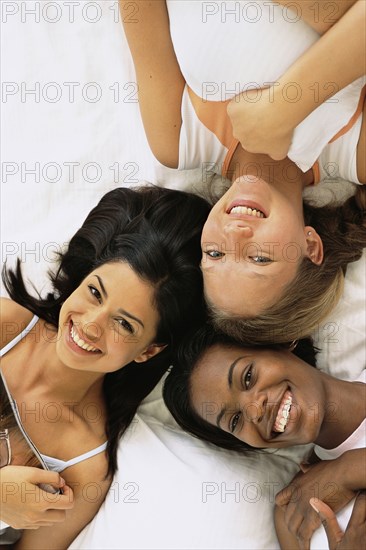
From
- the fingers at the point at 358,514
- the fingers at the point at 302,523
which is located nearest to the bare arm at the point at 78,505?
the fingers at the point at 302,523

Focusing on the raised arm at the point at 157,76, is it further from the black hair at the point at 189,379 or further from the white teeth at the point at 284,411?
the white teeth at the point at 284,411

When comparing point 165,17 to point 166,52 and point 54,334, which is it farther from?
point 54,334

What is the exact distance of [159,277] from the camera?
141cm

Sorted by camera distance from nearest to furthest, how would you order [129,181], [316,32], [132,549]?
1. [316,32]
2. [132,549]
3. [129,181]

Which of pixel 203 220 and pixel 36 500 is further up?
pixel 203 220

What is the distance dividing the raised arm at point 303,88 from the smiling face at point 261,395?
434 millimetres

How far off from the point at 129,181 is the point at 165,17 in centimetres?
44

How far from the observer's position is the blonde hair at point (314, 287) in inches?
54.4

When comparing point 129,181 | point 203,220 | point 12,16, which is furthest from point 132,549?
point 12,16

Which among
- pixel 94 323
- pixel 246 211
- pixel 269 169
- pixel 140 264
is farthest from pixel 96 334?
pixel 269 169

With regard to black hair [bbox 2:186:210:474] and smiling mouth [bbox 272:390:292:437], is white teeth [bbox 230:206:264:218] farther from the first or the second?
smiling mouth [bbox 272:390:292:437]

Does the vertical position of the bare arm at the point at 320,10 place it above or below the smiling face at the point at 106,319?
above

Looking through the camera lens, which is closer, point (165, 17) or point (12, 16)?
point (165, 17)

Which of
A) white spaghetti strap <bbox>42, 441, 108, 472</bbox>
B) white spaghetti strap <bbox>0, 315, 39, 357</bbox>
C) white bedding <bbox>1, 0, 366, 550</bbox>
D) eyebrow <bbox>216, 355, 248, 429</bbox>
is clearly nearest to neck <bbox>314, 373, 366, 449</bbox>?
white bedding <bbox>1, 0, 366, 550</bbox>
